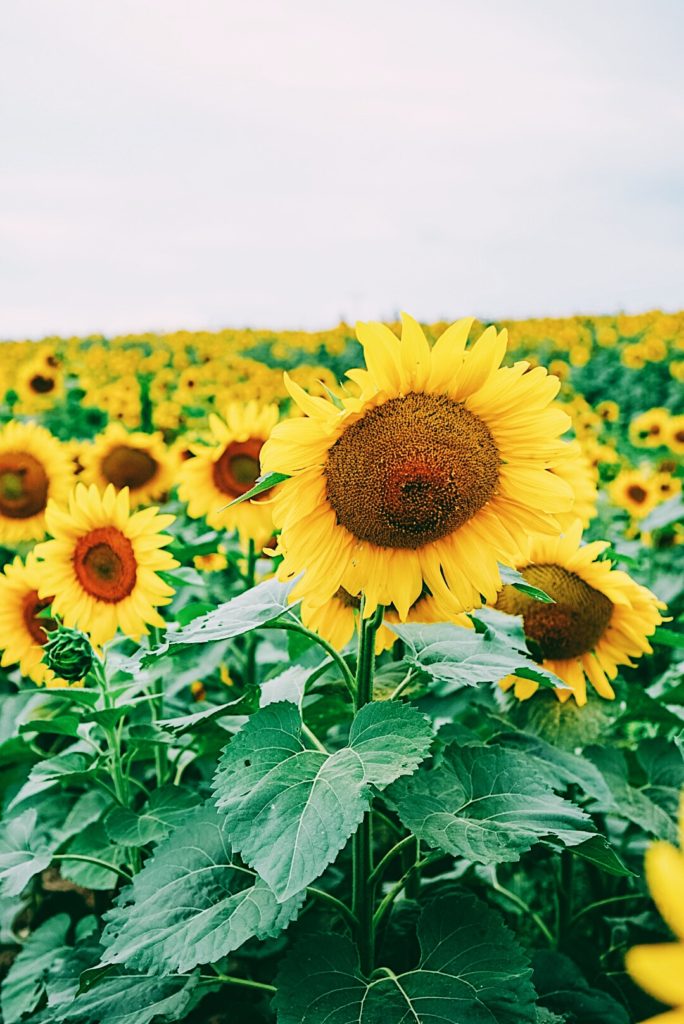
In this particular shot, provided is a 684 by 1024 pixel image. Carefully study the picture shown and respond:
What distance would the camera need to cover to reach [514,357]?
11.9 m

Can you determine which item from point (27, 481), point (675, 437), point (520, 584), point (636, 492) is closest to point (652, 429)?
point (675, 437)

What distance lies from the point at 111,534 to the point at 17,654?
35 centimetres

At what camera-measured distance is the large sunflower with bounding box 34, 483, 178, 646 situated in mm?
1876

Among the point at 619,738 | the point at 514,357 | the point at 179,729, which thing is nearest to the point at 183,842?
the point at 179,729

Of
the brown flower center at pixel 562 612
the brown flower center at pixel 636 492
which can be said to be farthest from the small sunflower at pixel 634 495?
the brown flower center at pixel 562 612

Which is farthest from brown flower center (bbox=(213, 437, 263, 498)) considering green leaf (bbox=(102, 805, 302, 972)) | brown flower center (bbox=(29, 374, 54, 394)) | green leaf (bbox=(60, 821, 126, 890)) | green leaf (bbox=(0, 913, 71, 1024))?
brown flower center (bbox=(29, 374, 54, 394))

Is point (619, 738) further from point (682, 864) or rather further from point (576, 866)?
point (682, 864)

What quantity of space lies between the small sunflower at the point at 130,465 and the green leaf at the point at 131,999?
175cm

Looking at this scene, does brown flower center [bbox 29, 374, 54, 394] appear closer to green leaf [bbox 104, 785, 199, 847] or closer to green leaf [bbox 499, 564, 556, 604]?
green leaf [bbox 104, 785, 199, 847]

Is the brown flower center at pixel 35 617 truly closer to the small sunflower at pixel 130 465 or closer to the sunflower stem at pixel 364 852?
the small sunflower at pixel 130 465

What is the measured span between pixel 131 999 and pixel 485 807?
1.80 feet

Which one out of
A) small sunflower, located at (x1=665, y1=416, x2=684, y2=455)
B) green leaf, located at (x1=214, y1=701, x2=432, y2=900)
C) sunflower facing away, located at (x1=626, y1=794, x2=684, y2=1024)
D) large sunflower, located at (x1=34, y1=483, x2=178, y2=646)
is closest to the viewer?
sunflower facing away, located at (x1=626, y1=794, x2=684, y2=1024)

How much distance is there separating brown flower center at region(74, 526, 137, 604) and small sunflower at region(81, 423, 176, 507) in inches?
34.3

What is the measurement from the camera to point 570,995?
1354 millimetres
